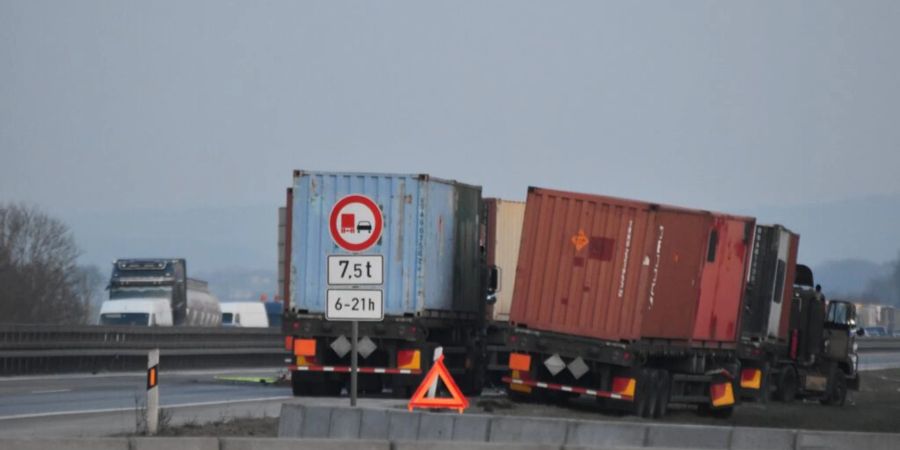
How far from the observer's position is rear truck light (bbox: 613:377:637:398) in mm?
25000

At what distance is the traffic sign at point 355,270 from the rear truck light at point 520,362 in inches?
280

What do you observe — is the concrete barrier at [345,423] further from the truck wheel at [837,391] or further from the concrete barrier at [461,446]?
the truck wheel at [837,391]

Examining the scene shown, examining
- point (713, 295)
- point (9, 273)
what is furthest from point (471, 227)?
point (9, 273)

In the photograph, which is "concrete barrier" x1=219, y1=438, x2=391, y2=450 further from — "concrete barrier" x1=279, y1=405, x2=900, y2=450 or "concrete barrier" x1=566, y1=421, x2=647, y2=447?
"concrete barrier" x1=566, y1=421, x2=647, y2=447

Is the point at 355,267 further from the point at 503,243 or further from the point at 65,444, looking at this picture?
the point at 503,243

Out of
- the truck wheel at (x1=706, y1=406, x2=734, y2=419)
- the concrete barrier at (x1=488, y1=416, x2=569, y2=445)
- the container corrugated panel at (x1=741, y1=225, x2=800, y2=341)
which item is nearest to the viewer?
the concrete barrier at (x1=488, y1=416, x2=569, y2=445)

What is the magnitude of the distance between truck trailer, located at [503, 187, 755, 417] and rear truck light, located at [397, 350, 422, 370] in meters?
2.07

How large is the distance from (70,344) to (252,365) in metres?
8.80

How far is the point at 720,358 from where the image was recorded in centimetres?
2900

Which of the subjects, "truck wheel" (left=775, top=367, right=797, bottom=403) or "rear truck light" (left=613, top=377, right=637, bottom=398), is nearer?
"rear truck light" (left=613, top=377, right=637, bottom=398)

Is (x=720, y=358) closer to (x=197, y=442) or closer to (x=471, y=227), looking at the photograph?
(x=471, y=227)

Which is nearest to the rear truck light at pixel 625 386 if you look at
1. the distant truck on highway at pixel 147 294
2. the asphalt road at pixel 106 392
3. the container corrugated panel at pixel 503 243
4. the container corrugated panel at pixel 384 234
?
the container corrugated panel at pixel 384 234

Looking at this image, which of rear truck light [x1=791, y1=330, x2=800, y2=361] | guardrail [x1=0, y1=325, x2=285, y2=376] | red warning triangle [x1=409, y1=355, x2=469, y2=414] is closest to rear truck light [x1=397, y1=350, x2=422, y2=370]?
red warning triangle [x1=409, y1=355, x2=469, y2=414]

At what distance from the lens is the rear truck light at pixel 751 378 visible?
31511mm
